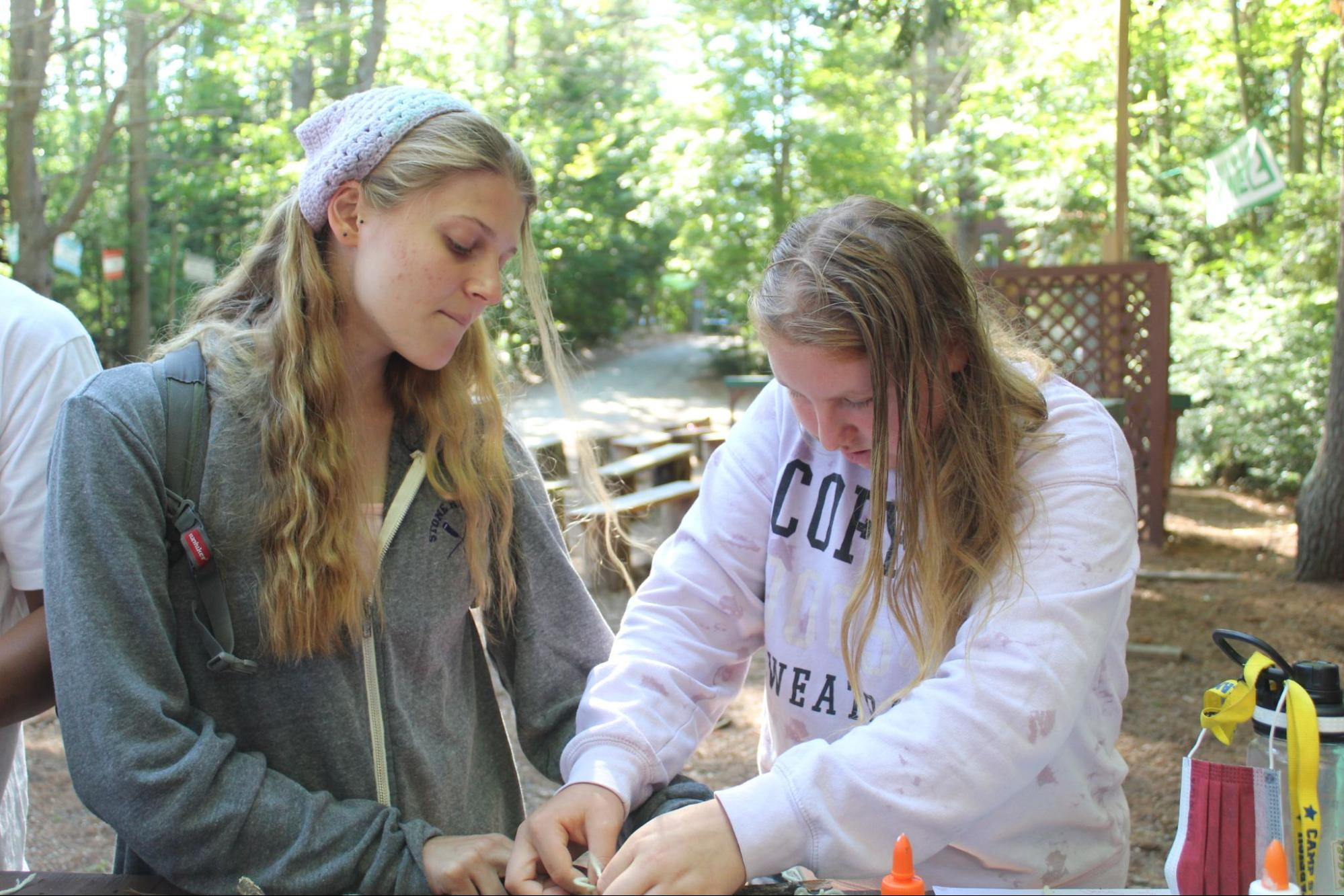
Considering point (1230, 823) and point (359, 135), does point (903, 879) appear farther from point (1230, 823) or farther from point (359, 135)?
point (359, 135)

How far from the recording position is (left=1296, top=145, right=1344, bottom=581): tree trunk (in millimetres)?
6312

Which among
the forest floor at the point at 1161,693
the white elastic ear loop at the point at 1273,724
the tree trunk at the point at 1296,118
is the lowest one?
the forest floor at the point at 1161,693

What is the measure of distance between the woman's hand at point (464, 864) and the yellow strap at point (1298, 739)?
0.88 metres

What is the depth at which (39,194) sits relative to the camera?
24.9ft

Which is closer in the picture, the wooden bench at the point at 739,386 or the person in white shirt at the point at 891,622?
the person in white shirt at the point at 891,622

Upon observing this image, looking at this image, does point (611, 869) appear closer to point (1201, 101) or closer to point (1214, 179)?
point (1214, 179)

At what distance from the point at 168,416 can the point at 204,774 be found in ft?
1.52

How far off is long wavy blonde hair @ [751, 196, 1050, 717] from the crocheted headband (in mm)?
574

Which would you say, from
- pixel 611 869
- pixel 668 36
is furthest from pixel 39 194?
pixel 668 36

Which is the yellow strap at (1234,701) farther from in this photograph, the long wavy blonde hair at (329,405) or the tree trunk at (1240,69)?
the tree trunk at (1240,69)

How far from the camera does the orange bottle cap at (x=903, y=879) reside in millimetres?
1137

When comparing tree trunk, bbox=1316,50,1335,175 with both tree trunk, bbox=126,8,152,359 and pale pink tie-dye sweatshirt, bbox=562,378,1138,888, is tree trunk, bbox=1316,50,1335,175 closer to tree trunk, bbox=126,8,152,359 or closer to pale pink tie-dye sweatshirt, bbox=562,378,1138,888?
tree trunk, bbox=126,8,152,359

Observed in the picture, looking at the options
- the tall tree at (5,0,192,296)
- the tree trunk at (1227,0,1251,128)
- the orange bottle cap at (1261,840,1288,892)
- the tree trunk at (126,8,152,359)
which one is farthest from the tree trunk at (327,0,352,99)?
the orange bottle cap at (1261,840,1288,892)

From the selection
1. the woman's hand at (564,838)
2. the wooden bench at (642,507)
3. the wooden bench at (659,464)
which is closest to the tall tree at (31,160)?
the wooden bench at (659,464)
